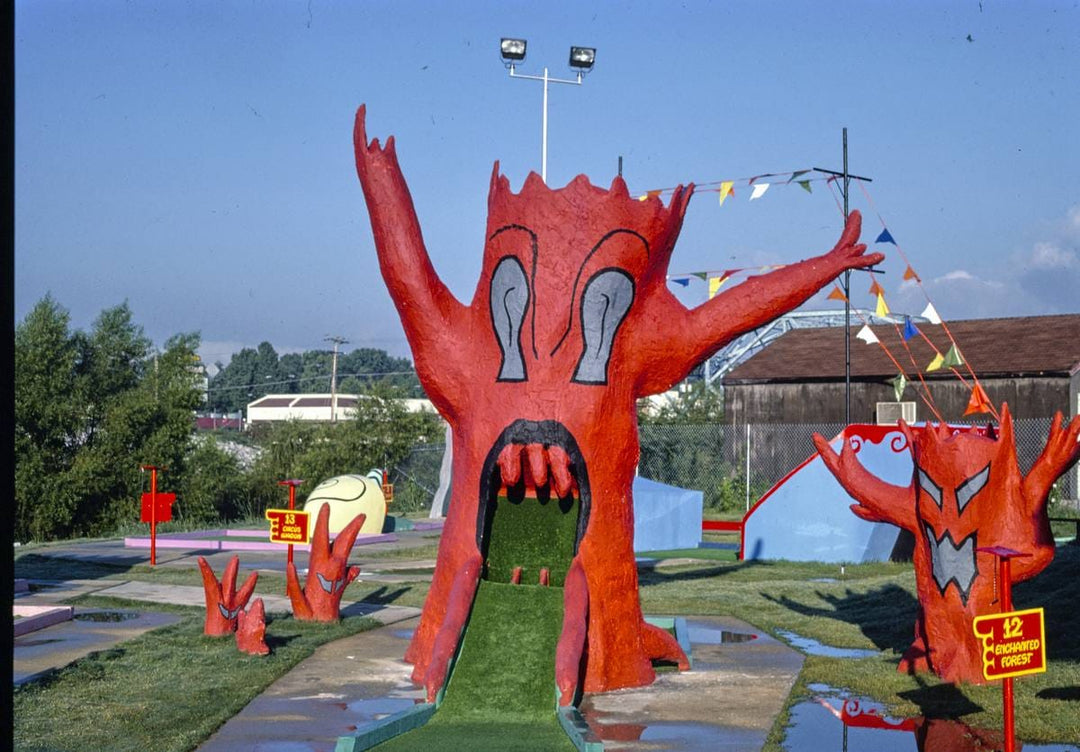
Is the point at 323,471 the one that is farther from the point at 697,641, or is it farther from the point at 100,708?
the point at 100,708

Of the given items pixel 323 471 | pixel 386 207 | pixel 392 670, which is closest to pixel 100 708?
pixel 392 670

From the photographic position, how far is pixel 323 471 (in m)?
35.3

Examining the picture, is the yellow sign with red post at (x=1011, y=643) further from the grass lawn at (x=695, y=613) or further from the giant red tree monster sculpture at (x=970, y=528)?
the giant red tree monster sculpture at (x=970, y=528)

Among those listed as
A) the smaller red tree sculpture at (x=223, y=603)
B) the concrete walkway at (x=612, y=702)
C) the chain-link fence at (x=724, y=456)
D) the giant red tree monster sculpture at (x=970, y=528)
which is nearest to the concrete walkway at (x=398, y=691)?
the concrete walkway at (x=612, y=702)

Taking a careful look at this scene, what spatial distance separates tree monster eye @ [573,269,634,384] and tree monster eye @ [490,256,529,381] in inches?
19.5

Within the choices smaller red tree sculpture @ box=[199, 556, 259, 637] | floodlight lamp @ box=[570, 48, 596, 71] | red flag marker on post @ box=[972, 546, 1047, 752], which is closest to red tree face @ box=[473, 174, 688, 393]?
smaller red tree sculpture @ box=[199, 556, 259, 637]

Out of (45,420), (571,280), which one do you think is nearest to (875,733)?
(571,280)

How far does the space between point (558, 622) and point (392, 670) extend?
1.97 m

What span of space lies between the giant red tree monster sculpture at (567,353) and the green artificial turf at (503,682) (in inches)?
11.7

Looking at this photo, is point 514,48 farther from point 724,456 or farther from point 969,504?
point 724,456

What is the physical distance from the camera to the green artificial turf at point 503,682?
8.13 m

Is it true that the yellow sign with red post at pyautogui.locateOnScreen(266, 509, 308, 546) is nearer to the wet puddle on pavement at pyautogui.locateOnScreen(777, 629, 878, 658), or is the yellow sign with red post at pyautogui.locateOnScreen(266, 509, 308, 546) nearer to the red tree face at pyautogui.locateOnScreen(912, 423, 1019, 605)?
the wet puddle on pavement at pyautogui.locateOnScreen(777, 629, 878, 658)

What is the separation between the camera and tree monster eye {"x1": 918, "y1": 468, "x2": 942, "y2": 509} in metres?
10.3

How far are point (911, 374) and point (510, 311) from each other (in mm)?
23143
